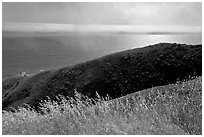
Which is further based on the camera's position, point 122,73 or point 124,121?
point 122,73

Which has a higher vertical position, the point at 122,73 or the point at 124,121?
the point at 124,121

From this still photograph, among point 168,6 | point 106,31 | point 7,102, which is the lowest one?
point 7,102

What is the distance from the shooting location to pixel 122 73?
2656cm

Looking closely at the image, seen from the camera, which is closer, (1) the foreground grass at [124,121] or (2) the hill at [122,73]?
(1) the foreground grass at [124,121]

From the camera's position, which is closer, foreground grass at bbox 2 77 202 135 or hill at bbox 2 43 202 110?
foreground grass at bbox 2 77 202 135

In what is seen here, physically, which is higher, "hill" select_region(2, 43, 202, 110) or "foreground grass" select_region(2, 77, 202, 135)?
"foreground grass" select_region(2, 77, 202, 135)

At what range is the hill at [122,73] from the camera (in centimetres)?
2419

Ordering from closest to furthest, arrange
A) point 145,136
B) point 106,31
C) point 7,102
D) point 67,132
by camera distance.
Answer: point 145,136
point 67,132
point 106,31
point 7,102

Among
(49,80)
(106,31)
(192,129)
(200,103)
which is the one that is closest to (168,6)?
(106,31)

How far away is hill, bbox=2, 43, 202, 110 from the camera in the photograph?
24.2 m

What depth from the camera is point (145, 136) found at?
5898mm

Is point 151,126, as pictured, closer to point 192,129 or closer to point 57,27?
point 192,129

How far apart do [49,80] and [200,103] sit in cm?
2483

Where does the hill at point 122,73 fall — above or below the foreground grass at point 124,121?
below
